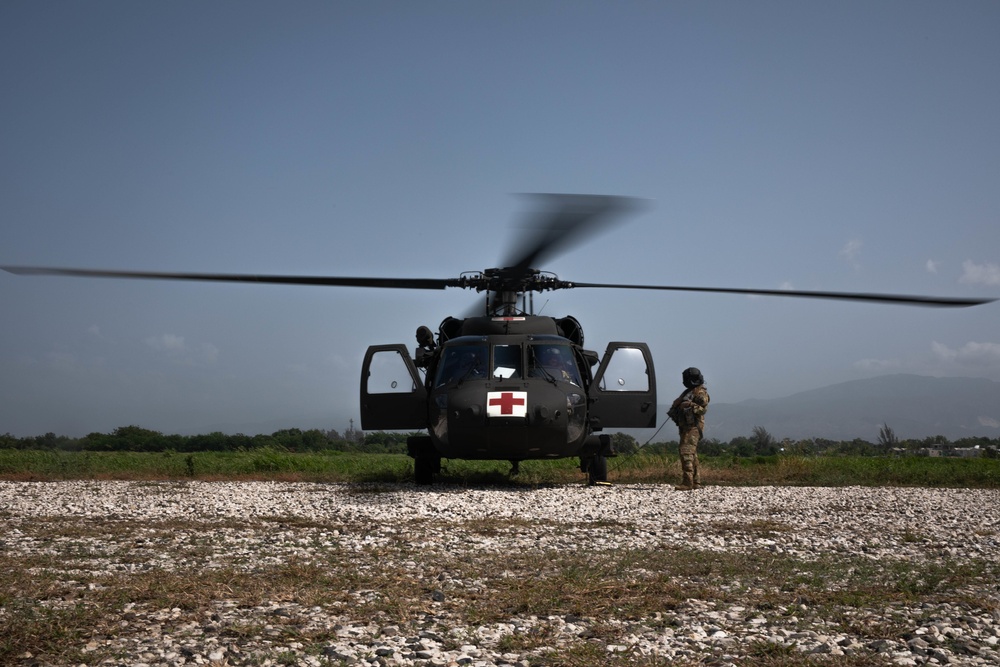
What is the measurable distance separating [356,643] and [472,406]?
8526 millimetres

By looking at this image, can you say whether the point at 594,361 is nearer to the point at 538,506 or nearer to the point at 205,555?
the point at 538,506

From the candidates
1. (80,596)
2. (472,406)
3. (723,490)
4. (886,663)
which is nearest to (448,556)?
(80,596)

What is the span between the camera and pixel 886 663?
15.0 ft

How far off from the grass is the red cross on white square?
116 inches

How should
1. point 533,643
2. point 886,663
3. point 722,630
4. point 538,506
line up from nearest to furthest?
point 886,663 < point 533,643 < point 722,630 < point 538,506

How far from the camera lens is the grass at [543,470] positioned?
17297mm

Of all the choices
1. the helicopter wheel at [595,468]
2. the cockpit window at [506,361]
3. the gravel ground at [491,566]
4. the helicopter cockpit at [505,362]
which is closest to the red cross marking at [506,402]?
the helicopter cockpit at [505,362]

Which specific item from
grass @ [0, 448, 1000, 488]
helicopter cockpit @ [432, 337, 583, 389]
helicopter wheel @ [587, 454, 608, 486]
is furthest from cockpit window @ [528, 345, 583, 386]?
grass @ [0, 448, 1000, 488]

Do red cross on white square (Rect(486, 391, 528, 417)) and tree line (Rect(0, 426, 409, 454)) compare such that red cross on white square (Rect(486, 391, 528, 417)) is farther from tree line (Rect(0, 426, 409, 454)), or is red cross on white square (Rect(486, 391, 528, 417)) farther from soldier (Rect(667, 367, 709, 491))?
tree line (Rect(0, 426, 409, 454))

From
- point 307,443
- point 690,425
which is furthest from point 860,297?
point 307,443

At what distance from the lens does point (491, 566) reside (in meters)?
7.30

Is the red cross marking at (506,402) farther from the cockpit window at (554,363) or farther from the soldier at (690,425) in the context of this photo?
the soldier at (690,425)

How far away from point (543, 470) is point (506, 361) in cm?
546

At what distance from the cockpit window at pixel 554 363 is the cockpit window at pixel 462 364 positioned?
2.41 ft
